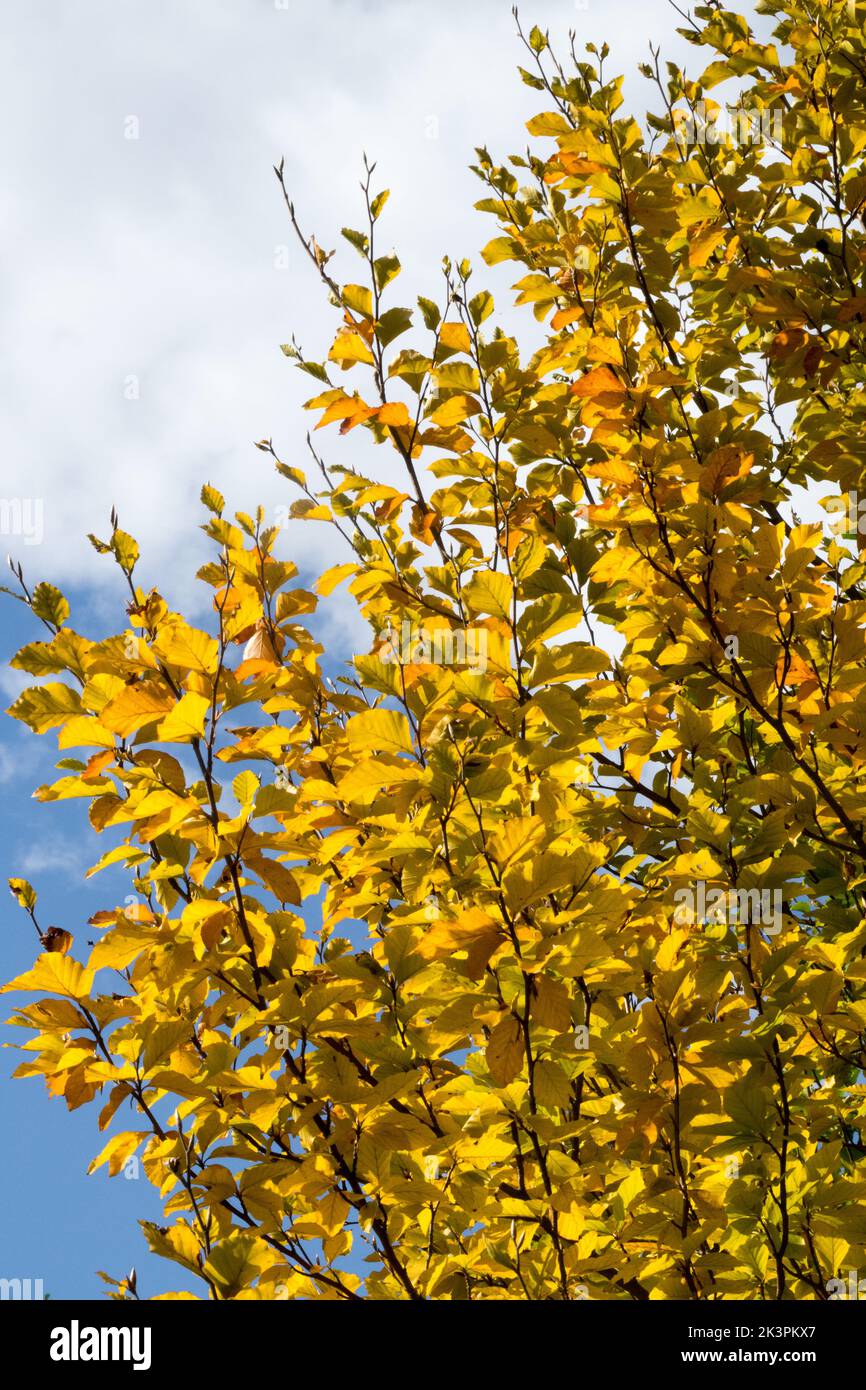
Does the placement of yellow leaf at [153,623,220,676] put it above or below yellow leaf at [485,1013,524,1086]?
above

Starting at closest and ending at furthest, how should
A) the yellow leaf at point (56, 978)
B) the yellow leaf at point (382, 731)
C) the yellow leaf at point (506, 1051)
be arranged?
the yellow leaf at point (506, 1051)
the yellow leaf at point (382, 731)
the yellow leaf at point (56, 978)

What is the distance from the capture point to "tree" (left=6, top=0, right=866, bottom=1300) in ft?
6.34

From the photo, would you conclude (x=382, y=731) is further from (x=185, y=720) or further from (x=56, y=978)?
(x=56, y=978)

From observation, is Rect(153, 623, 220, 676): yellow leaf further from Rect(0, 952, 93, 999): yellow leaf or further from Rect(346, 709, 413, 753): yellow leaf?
Rect(0, 952, 93, 999): yellow leaf

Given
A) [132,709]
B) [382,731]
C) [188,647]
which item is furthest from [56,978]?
[382,731]

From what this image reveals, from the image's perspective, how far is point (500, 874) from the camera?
172cm

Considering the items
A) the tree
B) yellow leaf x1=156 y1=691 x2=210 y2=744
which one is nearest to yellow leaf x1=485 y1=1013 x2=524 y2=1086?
the tree

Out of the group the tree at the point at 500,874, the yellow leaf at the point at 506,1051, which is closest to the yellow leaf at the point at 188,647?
the tree at the point at 500,874

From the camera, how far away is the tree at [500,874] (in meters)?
1.93

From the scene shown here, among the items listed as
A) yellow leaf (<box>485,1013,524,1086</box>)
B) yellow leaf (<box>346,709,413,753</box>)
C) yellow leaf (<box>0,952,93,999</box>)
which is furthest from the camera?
yellow leaf (<box>0,952,93,999</box>)

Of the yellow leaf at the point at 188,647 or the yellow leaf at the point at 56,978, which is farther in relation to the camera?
the yellow leaf at the point at 56,978

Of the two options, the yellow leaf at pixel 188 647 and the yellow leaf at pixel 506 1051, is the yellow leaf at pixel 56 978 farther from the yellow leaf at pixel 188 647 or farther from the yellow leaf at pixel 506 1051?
the yellow leaf at pixel 506 1051

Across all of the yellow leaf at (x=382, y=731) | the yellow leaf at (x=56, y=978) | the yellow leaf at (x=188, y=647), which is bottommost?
the yellow leaf at (x=56, y=978)

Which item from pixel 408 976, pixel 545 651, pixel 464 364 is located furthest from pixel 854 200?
pixel 408 976
